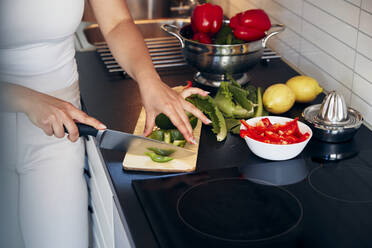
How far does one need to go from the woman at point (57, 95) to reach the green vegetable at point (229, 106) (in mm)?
93

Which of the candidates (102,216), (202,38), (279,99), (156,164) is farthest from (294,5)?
(102,216)

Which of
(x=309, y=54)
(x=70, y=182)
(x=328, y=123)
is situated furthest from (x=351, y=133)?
(x=70, y=182)

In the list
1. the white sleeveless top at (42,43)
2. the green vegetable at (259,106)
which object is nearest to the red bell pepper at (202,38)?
the green vegetable at (259,106)

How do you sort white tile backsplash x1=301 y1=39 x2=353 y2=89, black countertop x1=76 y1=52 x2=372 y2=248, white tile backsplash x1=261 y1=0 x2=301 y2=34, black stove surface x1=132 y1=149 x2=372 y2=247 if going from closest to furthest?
black stove surface x1=132 y1=149 x2=372 y2=247
black countertop x1=76 y1=52 x2=372 y2=248
white tile backsplash x1=301 y1=39 x2=353 y2=89
white tile backsplash x1=261 y1=0 x2=301 y2=34

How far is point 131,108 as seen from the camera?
133 centimetres

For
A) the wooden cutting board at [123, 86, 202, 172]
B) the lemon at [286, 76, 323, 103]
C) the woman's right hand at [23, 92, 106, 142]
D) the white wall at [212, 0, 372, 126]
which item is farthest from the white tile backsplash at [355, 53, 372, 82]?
the woman's right hand at [23, 92, 106, 142]

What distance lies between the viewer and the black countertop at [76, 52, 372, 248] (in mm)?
925

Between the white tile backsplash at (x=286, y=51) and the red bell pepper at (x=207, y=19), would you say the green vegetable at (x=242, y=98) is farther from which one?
the white tile backsplash at (x=286, y=51)

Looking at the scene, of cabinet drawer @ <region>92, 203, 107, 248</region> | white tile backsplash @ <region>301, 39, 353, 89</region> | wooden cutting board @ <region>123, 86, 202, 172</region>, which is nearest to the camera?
wooden cutting board @ <region>123, 86, 202, 172</region>

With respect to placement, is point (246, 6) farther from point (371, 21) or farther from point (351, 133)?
point (351, 133)

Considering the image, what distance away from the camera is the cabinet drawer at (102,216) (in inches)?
44.8

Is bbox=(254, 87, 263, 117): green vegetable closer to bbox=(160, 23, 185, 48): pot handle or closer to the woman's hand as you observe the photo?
the woman's hand

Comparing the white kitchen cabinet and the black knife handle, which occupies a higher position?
the black knife handle

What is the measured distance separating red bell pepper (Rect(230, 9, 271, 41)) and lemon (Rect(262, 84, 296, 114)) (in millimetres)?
215
